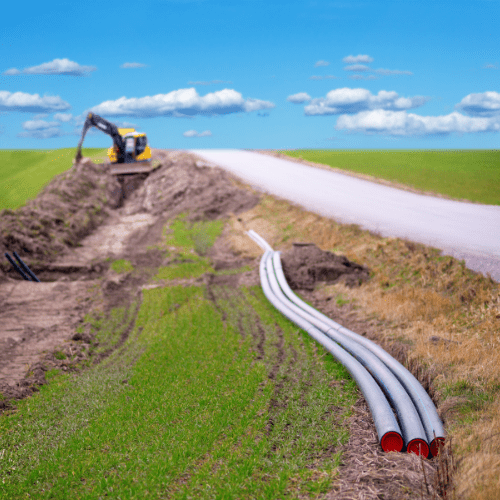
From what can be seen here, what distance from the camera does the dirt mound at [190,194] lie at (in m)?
25.2

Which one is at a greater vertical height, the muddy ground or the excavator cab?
the excavator cab

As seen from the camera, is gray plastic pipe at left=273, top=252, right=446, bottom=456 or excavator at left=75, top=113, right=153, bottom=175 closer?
gray plastic pipe at left=273, top=252, right=446, bottom=456

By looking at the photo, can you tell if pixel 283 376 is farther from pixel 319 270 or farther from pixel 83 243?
pixel 83 243

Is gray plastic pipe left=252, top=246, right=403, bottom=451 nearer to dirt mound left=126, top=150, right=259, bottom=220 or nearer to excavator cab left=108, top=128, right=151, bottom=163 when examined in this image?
dirt mound left=126, top=150, right=259, bottom=220

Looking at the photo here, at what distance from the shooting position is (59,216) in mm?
22594

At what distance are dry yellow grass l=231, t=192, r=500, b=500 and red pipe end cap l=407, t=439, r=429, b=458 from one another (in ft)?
1.19

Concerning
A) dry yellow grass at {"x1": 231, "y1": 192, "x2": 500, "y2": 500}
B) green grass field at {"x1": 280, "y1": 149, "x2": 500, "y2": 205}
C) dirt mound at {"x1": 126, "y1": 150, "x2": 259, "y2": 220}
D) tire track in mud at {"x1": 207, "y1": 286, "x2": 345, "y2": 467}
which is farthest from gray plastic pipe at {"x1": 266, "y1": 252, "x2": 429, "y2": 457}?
green grass field at {"x1": 280, "y1": 149, "x2": 500, "y2": 205}

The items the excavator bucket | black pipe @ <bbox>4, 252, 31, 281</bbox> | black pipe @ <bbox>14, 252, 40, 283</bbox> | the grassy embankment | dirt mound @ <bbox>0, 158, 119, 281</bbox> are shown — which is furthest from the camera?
the excavator bucket

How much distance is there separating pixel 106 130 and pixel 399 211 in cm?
1904

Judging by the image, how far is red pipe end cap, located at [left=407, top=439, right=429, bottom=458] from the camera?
19.8ft

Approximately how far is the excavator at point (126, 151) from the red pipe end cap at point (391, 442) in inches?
1049

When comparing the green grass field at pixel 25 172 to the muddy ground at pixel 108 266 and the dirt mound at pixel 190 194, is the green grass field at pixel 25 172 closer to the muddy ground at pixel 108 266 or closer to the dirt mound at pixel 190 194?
the muddy ground at pixel 108 266

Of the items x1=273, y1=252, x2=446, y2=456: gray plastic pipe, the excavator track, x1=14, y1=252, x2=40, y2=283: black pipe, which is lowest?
x1=273, y1=252, x2=446, y2=456: gray plastic pipe

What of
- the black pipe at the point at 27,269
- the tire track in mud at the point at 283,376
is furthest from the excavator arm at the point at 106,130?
the tire track in mud at the point at 283,376
